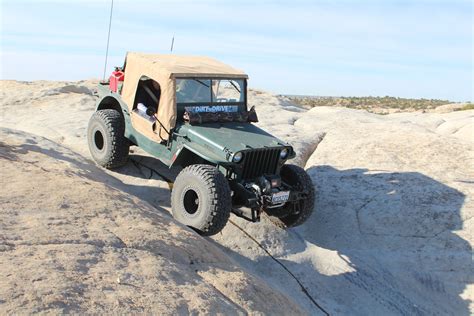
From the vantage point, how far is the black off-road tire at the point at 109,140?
7637mm

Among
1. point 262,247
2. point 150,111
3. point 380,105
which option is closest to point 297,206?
point 262,247

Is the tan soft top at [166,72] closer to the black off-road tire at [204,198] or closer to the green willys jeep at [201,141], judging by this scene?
the green willys jeep at [201,141]

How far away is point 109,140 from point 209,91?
179 cm

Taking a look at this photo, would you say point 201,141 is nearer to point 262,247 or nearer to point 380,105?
point 262,247

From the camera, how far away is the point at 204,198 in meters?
5.87

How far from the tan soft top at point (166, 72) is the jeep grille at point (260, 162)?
1199 mm

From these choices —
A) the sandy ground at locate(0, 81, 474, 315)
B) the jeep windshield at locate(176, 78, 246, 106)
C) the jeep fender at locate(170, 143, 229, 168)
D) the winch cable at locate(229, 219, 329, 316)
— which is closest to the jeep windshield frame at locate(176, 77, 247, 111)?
the jeep windshield at locate(176, 78, 246, 106)

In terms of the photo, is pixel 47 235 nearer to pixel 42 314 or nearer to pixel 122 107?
pixel 42 314

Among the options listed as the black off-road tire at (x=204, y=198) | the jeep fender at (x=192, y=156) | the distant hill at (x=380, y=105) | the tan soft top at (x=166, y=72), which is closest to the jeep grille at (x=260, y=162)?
the jeep fender at (x=192, y=156)

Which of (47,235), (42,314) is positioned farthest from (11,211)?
(42,314)

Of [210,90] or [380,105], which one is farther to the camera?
[380,105]

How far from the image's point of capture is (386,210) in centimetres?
782

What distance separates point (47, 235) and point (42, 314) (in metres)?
1.16

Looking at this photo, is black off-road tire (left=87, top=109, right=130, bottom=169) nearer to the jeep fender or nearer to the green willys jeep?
the green willys jeep
